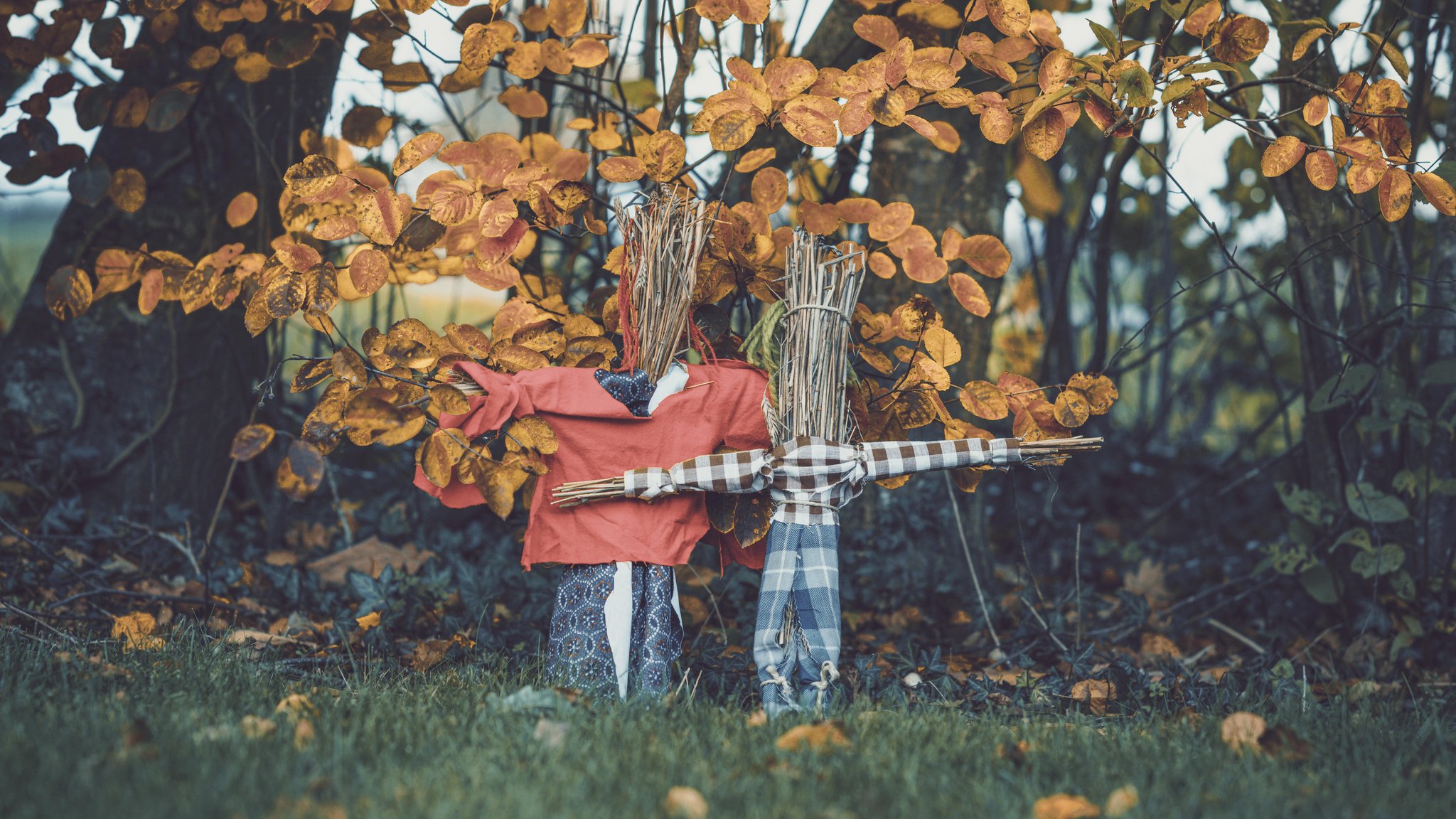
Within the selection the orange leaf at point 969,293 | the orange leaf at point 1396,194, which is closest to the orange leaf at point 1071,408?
the orange leaf at point 969,293

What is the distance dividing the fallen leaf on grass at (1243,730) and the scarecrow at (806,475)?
654 millimetres

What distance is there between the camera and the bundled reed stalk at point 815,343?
2.38 m

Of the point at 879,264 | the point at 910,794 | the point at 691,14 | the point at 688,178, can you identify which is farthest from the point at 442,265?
the point at 910,794

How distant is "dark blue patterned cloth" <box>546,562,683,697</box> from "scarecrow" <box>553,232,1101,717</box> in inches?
8.0

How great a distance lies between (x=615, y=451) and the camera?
7.86 feet

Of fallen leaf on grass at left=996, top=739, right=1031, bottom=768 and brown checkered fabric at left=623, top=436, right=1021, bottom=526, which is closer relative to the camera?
fallen leaf on grass at left=996, top=739, right=1031, bottom=768

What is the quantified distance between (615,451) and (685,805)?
3.06 feet

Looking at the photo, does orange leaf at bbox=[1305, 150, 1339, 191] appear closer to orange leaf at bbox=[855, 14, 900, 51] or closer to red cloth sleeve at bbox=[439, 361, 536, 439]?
orange leaf at bbox=[855, 14, 900, 51]

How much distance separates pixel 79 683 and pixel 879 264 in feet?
6.93

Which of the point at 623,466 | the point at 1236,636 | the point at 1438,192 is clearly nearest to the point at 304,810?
the point at 623,466

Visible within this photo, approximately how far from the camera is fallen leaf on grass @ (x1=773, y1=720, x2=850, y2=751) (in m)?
1.99

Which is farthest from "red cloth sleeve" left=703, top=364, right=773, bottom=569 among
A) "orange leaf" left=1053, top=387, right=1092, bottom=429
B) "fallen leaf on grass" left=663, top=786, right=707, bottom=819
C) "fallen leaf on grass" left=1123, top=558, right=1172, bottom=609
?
"fallen leaf on grass" left=1123, top=558, right=1172, bottom=609

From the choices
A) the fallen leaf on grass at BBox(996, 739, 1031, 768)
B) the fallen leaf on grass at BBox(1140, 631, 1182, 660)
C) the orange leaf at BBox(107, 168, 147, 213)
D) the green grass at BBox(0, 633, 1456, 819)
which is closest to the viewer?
the green grass at BBox(0, 633, 1456, 819)

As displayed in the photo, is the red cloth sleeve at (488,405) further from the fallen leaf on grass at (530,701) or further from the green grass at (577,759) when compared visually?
the green grass at (577,759)
